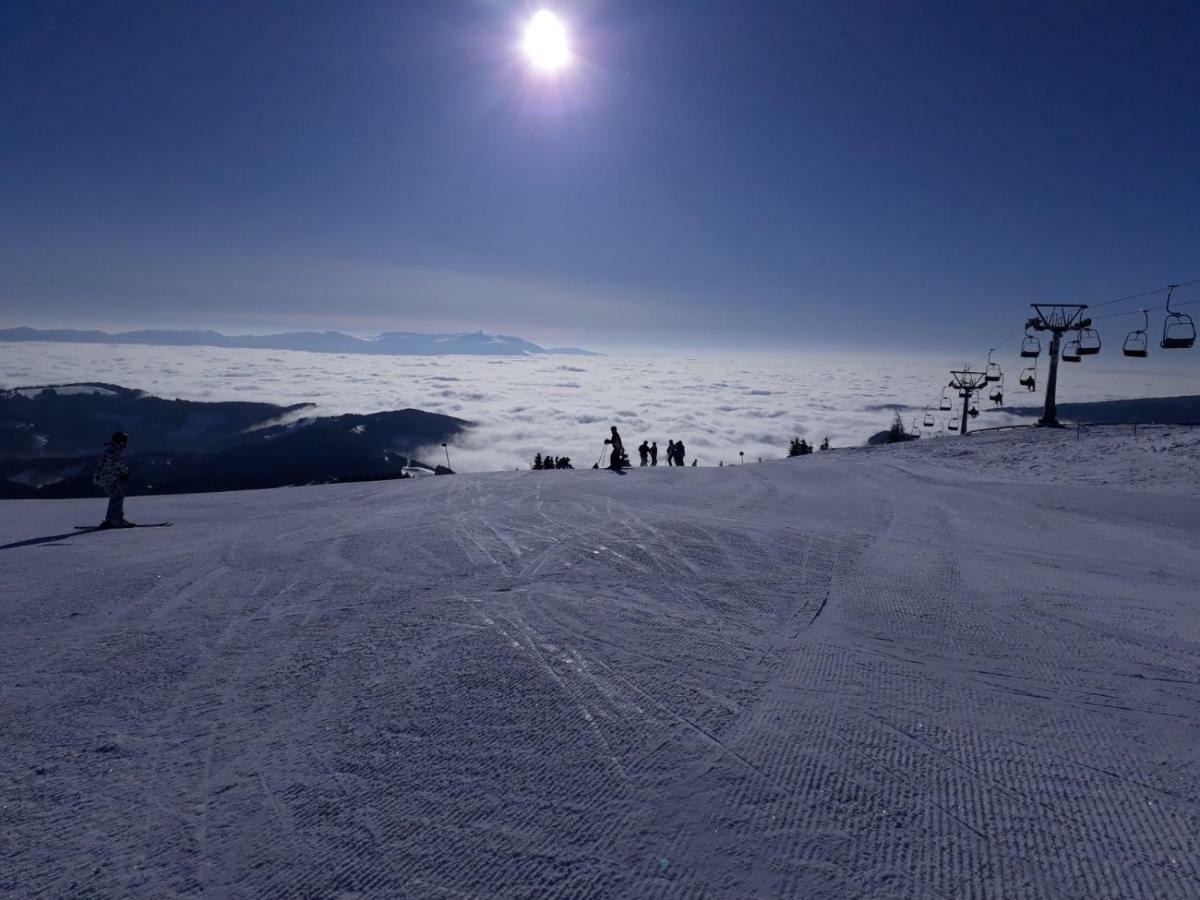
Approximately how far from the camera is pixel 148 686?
4.48 meters

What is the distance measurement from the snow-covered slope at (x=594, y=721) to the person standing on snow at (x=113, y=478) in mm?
2029

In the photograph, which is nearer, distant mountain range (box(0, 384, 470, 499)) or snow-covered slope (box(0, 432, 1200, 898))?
snow-covered slope (box(0, 432, 1200, 898))

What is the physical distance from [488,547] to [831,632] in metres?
4.76

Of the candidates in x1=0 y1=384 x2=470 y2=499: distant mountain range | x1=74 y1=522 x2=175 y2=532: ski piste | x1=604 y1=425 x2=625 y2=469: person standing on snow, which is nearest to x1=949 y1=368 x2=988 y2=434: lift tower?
x1=604 y1=425 x2=625 y2=469: person standing on snow

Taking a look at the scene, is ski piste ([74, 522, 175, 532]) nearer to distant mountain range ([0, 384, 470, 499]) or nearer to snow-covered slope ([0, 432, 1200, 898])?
snow-covered slope ([0, 432, 1200, 898])

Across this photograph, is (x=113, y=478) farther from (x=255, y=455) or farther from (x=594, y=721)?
(x=255, y=455)

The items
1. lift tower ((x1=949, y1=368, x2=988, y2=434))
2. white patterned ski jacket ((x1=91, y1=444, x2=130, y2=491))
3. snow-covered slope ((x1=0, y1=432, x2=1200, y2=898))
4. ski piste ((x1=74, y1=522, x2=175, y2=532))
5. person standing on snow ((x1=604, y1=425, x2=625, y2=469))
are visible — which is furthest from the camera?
lift tower ((x1=949, y1=368, x2=988, y2=434))

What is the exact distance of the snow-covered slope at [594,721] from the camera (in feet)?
9.33

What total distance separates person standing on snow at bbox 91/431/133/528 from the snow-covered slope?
2029mm

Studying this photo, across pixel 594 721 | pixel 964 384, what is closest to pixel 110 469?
pixel 594 721

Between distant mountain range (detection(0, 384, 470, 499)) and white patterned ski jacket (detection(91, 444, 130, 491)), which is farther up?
white patterned ski jacket (detection(91, 444, 130, 491))

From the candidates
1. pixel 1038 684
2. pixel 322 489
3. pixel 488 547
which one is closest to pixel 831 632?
pixel 1038 684

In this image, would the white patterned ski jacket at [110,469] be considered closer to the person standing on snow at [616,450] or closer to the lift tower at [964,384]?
the person standing on snow at [616,450]

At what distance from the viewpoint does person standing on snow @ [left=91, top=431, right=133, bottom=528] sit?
10.9 metres
